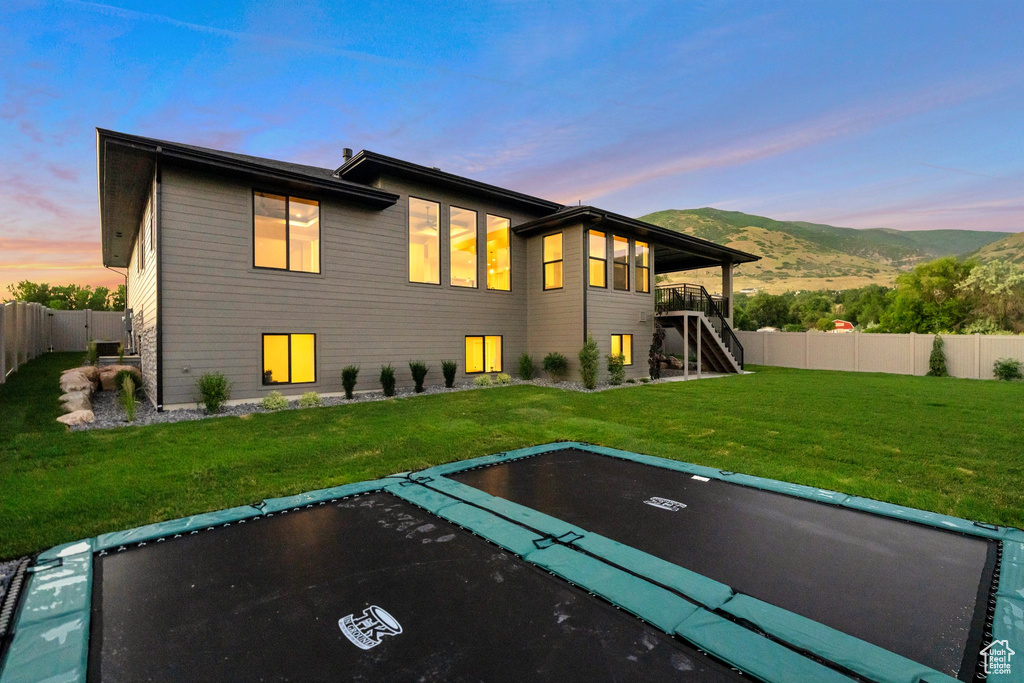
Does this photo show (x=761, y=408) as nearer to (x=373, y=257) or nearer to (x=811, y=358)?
(x=373, y=257)

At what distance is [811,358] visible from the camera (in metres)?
15.8

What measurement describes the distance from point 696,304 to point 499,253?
7457 millimetres

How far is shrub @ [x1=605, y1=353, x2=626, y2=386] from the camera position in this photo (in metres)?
11.1

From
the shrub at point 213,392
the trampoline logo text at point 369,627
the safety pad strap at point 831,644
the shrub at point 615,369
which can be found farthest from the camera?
the shrub at point 615,369

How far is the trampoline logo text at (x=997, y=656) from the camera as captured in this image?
5.48 feet

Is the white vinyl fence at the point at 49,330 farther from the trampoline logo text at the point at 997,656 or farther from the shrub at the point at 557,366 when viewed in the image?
the trampoline logo text at the point at 997,656

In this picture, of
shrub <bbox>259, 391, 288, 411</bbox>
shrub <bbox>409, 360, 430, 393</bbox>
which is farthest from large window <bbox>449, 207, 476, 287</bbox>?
shrub <bbox>259, 391, 288, 411</bbox>

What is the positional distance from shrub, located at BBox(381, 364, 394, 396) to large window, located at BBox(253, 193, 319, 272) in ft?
8.26

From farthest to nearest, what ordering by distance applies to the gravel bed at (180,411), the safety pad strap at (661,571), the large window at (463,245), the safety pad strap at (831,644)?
the large window at (463,245)
the gravel bed at (180,411)
the safety pad strap at (661,571)
the safety pad strap at (831,644)

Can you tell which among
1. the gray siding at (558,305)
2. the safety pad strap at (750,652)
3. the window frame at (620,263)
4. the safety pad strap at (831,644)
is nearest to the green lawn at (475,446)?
the gray siding at (558,305)

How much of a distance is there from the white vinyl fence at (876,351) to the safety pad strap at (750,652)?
16.4 metres

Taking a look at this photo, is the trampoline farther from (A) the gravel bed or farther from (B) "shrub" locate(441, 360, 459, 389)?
(B) "shrub" locate(441, 360, 459, 389)

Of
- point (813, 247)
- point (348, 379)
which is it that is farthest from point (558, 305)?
point (813, 247)

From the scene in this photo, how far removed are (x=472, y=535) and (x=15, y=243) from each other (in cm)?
2490
